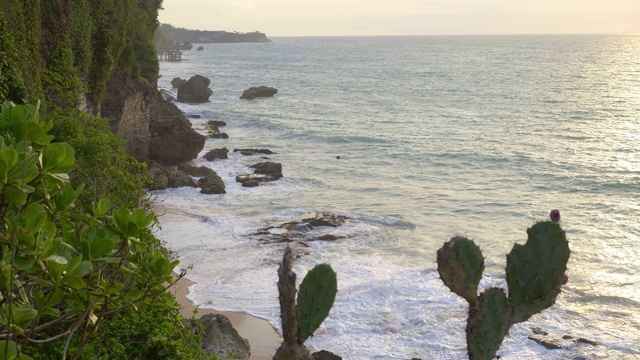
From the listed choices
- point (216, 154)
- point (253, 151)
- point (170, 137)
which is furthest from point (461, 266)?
point (253, 151)

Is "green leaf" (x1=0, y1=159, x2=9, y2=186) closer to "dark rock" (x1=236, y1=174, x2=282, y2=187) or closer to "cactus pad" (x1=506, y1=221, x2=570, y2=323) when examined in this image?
"cactus pad" (x1=506, y1=221, x2=570, y2=323)

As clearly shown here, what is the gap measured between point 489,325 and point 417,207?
2370cm

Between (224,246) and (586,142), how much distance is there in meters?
30.8

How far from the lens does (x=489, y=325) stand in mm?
4406

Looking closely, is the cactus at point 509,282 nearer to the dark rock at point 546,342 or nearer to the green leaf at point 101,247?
the green leaf at point 101,247

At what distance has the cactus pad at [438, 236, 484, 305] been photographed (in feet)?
14.4

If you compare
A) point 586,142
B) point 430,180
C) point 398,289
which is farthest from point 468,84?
point 398,289

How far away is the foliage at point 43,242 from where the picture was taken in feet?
12.8

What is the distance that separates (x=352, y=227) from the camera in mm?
24281

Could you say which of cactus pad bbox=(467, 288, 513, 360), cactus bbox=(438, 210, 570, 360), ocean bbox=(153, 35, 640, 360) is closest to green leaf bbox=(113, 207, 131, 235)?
cactus bbox=(438, 210, 570, 360)

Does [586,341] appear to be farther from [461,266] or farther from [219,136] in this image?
[219,136]

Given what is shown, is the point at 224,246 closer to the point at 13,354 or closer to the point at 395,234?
the point at 395,234

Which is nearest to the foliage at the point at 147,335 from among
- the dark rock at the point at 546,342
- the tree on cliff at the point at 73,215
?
the tree on cliff at the point at 73,215

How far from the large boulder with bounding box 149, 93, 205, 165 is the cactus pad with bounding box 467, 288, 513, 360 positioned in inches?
1122
